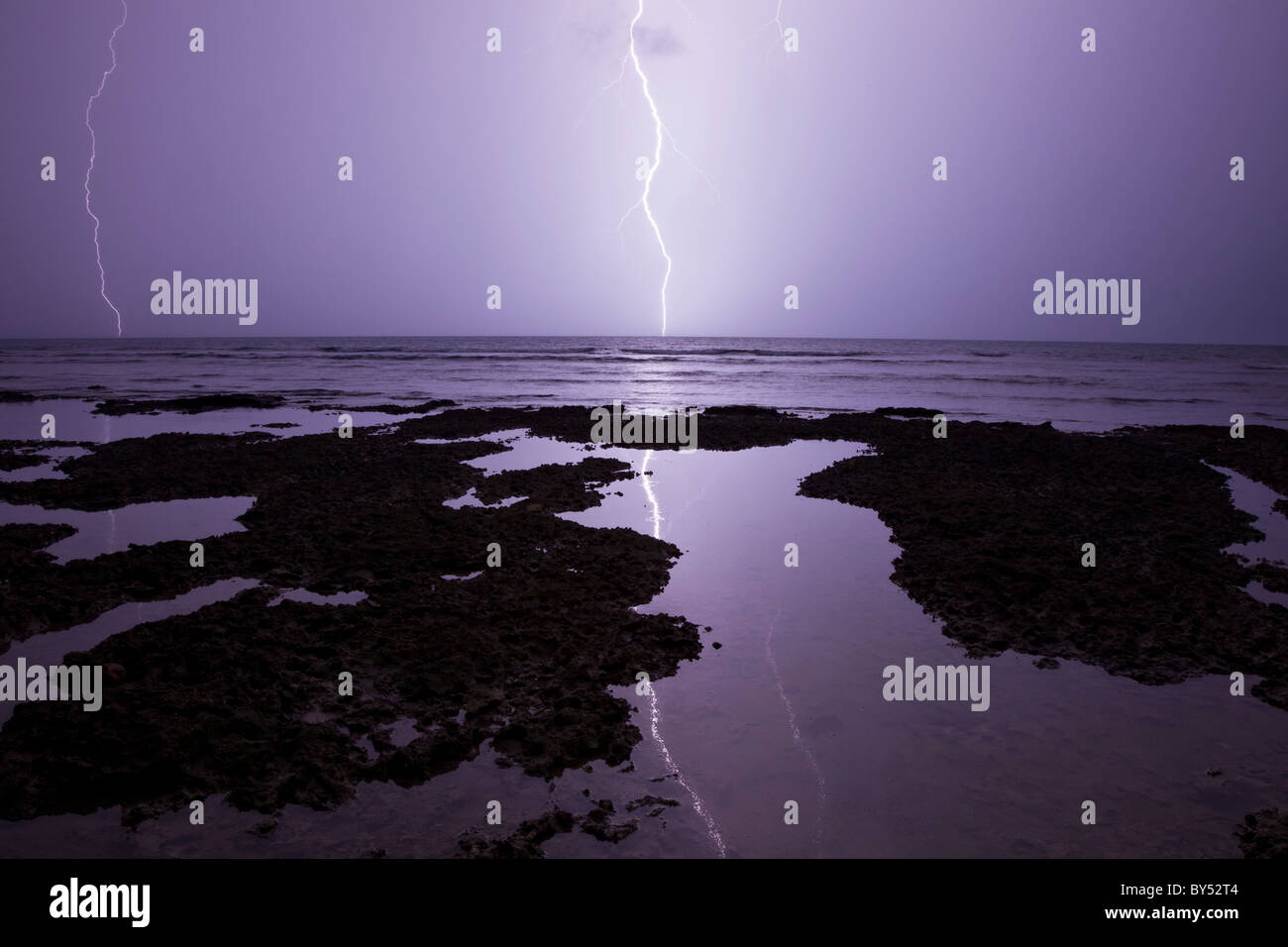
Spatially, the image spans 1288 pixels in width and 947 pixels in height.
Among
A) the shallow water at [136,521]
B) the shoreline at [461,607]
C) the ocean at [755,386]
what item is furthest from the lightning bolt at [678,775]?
the ocean at [755,386]

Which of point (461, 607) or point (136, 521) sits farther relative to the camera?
point (136, 521)

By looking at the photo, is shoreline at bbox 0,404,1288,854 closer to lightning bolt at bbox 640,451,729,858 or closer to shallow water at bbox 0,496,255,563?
lightning bolt at bbox 640,451,729,858

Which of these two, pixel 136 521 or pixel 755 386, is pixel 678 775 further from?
pixel 755 386

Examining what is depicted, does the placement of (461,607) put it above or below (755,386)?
below

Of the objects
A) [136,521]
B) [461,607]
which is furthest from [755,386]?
[461,607]

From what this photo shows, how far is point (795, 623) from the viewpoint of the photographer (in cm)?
619

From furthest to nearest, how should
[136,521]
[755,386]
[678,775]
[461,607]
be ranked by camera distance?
[755,386] → [136,521] → [461,607] → [678,775]

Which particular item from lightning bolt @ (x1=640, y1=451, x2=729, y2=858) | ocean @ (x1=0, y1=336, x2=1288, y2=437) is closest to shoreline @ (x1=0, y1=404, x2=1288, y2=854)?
lightning bolt @ (x1=640, y1=451, x2=729, y2=858)

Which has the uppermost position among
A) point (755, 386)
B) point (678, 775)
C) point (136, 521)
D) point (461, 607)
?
point (755, 386)

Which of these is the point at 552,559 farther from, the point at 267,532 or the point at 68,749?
the point at 68,749

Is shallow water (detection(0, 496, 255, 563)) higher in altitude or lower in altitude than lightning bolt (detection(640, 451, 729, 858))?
higher

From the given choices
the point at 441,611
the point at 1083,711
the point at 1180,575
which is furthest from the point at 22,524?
the point at 1180,575

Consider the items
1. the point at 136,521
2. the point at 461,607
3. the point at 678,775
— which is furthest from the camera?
the point at 136,521
